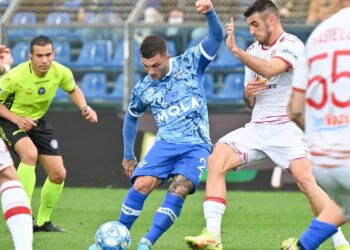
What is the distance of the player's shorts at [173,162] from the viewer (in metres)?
8.89

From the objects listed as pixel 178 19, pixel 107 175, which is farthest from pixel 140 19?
pixel 107 175

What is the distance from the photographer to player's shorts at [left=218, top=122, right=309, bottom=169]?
9.05m

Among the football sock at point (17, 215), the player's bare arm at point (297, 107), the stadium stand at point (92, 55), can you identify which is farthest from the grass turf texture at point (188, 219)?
the player's bare arm at point (297, 107)

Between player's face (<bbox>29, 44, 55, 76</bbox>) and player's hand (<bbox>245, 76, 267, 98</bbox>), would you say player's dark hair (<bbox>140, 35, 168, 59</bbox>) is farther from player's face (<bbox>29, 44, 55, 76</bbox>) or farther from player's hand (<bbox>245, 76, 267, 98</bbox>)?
player's face (<bbox>29, 44, 55, 76</bbox>)

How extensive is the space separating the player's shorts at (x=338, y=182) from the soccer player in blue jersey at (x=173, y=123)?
2.46 m

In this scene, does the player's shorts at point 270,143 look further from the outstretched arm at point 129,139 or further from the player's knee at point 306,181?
the outstretched arm at point 129,139

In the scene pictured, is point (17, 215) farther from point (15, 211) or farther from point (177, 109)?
point (177, 109)

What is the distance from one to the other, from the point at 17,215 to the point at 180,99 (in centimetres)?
229

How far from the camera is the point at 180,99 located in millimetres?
9031

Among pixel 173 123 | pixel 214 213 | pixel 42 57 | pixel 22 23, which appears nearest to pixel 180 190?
pixel 214 213

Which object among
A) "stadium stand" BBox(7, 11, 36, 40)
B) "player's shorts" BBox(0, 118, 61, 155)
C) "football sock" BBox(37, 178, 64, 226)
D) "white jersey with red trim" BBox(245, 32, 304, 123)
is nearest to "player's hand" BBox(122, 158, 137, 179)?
"white jersey with red trim" BBox(245, 32, 304, 123)

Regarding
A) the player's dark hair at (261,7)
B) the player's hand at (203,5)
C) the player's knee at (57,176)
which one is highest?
the player's hand at (203,5)

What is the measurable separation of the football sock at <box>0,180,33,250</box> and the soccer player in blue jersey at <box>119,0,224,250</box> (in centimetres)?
164

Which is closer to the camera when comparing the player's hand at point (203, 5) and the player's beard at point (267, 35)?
the player's hand at point (203, 5)
